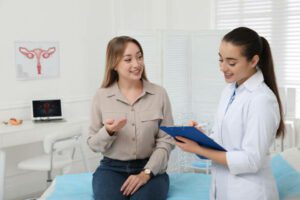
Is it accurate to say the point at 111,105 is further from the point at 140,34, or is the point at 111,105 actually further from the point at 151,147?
the point at 140,34

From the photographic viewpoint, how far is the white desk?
3299 millimetres

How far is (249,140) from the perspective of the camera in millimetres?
1586

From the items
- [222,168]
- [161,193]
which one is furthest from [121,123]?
[222,168]

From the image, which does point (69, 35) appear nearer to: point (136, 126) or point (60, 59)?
Result: point (60, 59)

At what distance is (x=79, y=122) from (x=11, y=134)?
669 millimetres

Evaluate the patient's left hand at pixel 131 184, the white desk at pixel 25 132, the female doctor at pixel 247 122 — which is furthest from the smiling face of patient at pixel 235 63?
the white desk at pixel 25 132

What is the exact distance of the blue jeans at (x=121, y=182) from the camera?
194 centimetres

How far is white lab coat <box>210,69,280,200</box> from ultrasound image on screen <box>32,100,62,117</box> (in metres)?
2.39

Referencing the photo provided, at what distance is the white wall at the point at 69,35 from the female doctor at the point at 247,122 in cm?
243

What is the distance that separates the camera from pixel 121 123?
196 centimetres

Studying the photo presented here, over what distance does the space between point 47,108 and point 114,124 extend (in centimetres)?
201

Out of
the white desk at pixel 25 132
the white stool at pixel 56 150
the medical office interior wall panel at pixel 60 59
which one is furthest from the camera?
the medical office interior wall panel at pixel 60 59

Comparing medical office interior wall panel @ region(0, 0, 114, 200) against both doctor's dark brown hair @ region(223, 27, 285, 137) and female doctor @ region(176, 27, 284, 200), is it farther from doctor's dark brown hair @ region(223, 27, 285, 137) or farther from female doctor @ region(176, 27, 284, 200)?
doctor's dark brown hair @ region(223, 27, 285, 137)

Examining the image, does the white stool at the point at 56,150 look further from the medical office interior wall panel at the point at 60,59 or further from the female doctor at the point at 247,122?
the female doctor at the point at 247,122
